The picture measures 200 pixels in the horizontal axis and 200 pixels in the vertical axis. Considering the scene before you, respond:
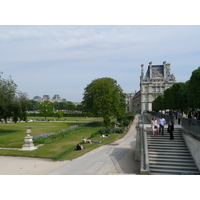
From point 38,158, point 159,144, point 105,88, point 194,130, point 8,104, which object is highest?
point 105,88

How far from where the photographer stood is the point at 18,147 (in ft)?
65.7

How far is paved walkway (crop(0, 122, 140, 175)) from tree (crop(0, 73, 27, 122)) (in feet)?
49.1

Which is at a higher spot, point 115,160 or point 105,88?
point 105,88

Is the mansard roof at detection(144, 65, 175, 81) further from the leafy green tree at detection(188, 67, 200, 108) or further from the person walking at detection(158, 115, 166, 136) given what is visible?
the person walking at detection(158, 115, 166, 136)

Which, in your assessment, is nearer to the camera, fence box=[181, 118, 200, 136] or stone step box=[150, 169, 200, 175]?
stone step box=[150, 169, 200, 175]

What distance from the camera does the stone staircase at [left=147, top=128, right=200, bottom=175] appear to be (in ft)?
35.9

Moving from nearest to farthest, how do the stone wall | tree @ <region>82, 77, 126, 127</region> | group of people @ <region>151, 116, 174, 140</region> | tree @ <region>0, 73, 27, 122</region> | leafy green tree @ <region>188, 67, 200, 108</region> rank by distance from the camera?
the stone wall → leafy green tree @ <region>188, 67, 200, 108</region> → group of people @ <region>151, 116, 174, 140</region> → tree @ <region>0, 73, 27, 122</region> → tree @ <region>82, 77, 126, 127</region>

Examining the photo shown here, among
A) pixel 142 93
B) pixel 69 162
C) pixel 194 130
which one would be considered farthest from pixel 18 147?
pixel 142 93

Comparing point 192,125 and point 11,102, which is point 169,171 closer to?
point 192,125

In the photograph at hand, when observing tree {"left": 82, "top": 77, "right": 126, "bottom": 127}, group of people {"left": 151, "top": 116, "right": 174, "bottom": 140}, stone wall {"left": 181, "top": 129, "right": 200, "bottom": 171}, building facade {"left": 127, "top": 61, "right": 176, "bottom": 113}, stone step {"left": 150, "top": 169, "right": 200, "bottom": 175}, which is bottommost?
stone step {"left": 150, "top": 169, "right": 200, "bottom": 175}

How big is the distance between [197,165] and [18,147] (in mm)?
16133

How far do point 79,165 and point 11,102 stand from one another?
20.7 meters

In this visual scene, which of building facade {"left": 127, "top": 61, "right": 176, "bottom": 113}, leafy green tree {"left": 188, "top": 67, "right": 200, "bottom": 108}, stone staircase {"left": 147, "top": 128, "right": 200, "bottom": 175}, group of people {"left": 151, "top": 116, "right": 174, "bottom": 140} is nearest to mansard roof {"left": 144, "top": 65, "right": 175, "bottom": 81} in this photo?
building facade {"left": 127, "top": 61, "right": 176, "bottom": 113}

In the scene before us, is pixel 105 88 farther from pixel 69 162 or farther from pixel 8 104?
pixel 69 162
